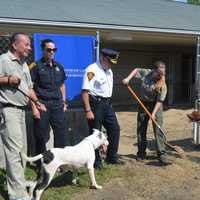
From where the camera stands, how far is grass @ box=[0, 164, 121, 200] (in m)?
5.87

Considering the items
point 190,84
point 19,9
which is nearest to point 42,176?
point 19,9

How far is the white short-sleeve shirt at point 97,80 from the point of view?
6.74m

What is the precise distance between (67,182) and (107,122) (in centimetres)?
127

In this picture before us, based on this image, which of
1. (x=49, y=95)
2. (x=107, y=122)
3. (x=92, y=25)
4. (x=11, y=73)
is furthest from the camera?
(x=92, y=25)

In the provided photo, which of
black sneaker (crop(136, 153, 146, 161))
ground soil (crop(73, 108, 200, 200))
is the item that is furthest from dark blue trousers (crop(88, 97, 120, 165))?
black sneaker (crop(136, 153, 146, 161))

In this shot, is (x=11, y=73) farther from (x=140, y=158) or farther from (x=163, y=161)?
(x=140, y=158)

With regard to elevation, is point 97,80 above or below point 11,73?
below

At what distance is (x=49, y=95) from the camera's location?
6520mm

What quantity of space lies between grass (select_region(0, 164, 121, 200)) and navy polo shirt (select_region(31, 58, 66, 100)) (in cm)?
Answer: 120

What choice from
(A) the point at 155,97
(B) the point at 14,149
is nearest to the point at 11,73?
(B) the point at 14,149

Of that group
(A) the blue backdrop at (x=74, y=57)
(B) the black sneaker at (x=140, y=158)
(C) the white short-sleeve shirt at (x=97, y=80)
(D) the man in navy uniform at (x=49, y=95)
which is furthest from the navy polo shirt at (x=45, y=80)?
(B) the black sneaker at (x=140, y=158)

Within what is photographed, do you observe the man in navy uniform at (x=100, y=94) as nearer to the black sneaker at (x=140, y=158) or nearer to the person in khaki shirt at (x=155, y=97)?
the person in khaki shirt at (x=155, y=97)

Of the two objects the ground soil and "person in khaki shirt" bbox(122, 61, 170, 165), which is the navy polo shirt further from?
the ground soil

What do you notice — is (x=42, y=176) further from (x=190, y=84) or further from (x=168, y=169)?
(x=190, y=84)
